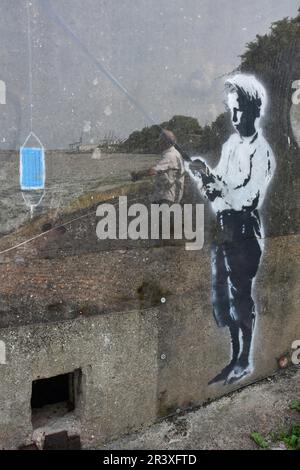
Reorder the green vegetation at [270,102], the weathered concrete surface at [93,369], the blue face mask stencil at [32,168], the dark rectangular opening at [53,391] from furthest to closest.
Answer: the dark rectangular opening at [53,391], the green vegetation at [270,102], the weathered concrete surface at [93,369], the blue face mask stencil at [32,168]

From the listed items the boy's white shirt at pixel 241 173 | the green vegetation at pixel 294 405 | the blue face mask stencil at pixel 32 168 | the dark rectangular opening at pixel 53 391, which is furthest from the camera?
the green vegetation at pixel 294 405

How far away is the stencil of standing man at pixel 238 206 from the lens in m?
3.84

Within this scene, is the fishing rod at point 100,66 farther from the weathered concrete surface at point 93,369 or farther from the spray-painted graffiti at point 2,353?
the spray-painted graffiti at point 2,353

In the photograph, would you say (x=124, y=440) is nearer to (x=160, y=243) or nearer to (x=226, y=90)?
(x=160, y=243)

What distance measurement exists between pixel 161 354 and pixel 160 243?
0.87 meters

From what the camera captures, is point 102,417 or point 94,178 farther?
point 102,417

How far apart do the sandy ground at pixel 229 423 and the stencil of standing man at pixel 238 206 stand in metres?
0.25

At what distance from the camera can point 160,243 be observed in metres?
3.59

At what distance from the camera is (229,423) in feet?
12.9

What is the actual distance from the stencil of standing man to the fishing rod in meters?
0.32

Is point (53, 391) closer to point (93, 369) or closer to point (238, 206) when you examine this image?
point (93, 369)

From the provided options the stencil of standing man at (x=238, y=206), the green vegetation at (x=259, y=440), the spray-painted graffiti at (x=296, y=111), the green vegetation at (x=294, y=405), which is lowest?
the green vegetation at (x=259, y=440)

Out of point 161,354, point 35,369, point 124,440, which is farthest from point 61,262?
point 124,440

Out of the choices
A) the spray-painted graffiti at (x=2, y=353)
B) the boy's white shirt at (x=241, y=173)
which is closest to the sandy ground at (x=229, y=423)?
the spray-painted graffiti at (x=2, y=353)
